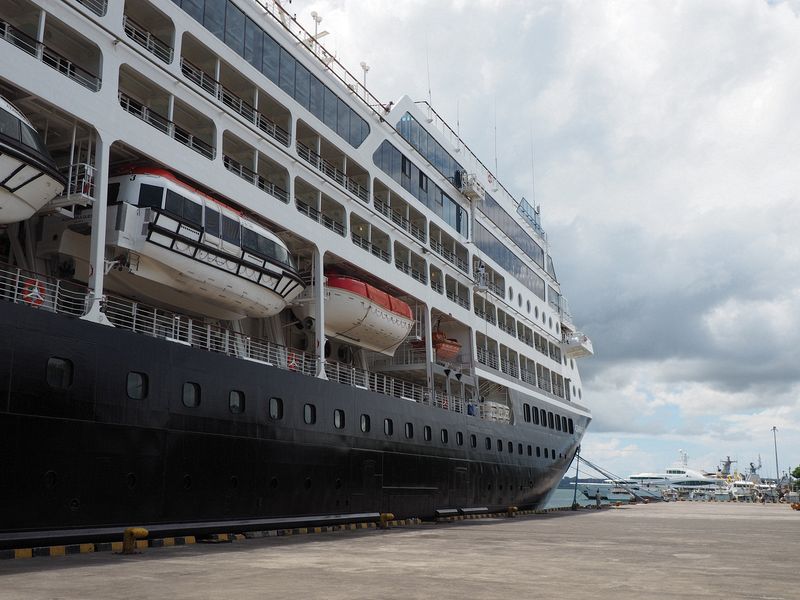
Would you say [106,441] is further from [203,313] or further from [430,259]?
[430,259]

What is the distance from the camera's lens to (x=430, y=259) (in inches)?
1111

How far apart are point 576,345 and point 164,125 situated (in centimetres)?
3101

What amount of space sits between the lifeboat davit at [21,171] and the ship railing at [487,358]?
21.4 meters

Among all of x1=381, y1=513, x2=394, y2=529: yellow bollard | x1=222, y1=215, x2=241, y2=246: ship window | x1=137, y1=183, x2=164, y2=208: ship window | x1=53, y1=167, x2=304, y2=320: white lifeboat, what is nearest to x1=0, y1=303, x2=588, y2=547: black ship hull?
x1=381, y1=513, x2=394, y2=529: yellow bollard

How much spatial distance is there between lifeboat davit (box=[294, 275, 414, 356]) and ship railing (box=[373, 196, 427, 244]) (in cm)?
341

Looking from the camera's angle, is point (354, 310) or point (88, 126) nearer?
point (88, 126)

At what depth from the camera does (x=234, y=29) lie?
741 inches

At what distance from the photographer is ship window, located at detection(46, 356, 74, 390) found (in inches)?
472

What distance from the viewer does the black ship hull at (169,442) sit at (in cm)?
1156

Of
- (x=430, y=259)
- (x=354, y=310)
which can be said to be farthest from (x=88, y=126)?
(x=430, y=259)

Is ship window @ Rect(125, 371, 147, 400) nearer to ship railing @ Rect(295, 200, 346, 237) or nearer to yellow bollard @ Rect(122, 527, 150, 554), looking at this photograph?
yellow bollard @ Rect(122, 527, 150, 554)

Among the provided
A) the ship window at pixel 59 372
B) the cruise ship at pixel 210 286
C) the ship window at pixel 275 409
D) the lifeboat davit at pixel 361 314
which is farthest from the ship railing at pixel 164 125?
the ship window at pixel 275 409

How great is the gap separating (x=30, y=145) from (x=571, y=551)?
12.1 meters

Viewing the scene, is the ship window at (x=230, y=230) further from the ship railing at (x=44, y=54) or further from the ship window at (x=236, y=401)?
the ship railing at (x=44, y=54)
